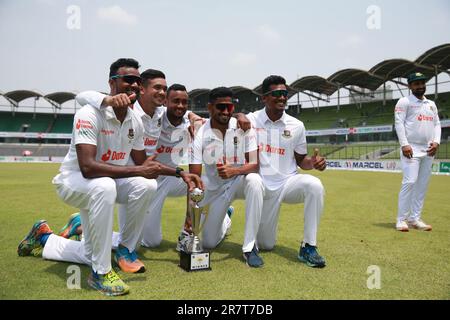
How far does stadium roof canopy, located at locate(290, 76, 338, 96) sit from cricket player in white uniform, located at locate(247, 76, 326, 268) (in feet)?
130

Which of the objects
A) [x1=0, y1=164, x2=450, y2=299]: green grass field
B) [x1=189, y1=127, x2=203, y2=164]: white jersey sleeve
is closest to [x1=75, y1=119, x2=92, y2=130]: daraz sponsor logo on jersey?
[x1=189, y1=127, x2=203, y2=164]: white jersey sleeve

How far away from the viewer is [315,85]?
45.0 m

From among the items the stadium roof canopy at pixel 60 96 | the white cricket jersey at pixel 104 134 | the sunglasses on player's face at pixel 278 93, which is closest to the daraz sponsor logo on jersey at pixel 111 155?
the white cricket jersey at pixel 104 134

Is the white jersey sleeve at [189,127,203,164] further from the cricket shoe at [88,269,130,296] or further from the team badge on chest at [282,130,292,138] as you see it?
the cricket shoe at [88,269,130,296]

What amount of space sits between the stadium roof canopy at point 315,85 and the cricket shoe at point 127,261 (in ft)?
135

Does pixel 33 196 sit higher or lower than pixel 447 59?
lower

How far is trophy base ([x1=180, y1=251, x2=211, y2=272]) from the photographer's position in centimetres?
340

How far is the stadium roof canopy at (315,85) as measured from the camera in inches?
1674

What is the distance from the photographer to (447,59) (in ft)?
105

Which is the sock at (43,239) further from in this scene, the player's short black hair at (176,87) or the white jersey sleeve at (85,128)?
the player's short black hair at (176,87)

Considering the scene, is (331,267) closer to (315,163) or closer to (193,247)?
(315,163)

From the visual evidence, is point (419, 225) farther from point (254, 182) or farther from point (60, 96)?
point (60, 96)
